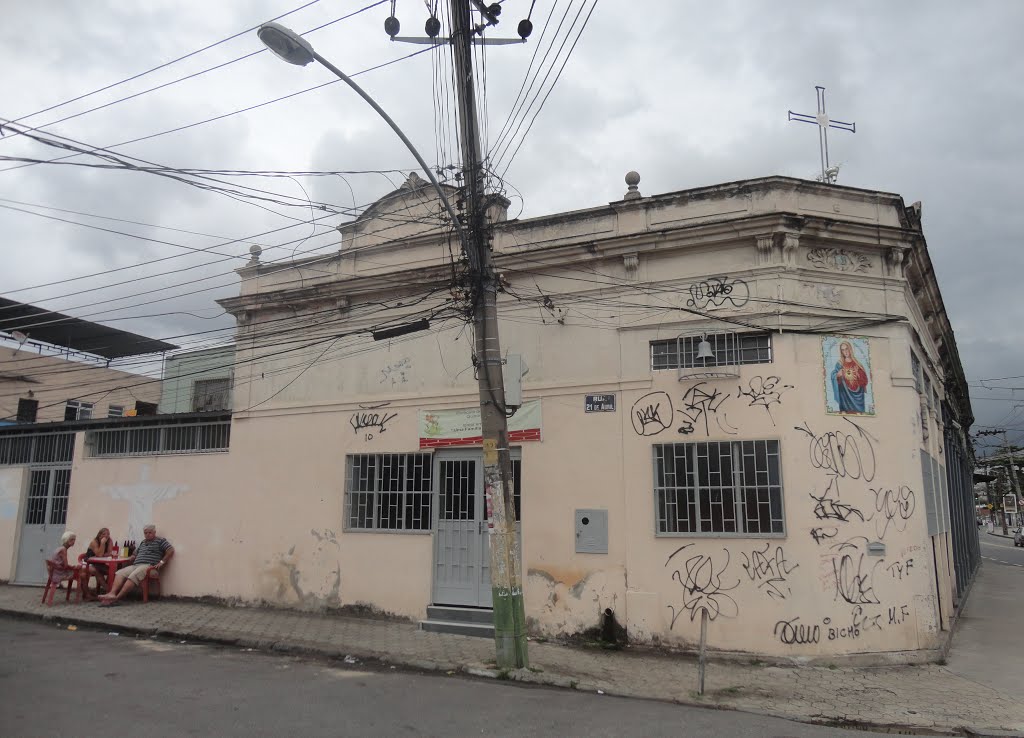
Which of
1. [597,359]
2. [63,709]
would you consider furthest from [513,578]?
[63,709]

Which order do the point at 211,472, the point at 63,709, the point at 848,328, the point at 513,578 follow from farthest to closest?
the point at 211,472, the point at 848,328, the point at 513,578, the point at 63,709

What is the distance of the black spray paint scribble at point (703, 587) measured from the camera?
9.09m

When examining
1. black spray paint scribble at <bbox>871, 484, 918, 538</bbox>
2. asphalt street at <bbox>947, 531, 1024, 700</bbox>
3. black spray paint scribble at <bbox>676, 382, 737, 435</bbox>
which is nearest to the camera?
asphalt street at <bbox>947, 531, 1024, 700</bbox>

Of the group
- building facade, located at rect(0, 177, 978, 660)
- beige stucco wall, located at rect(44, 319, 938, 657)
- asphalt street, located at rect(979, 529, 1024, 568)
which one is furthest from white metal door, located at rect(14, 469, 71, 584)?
asphalt street, located at rect(979, 529, 1024, 568)

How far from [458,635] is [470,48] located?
777 centimetres

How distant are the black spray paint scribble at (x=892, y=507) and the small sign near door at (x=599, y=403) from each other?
353 cm

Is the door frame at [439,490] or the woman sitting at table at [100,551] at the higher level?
the door frame at [439,490]

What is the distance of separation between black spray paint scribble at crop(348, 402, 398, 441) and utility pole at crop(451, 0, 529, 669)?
11.6ft

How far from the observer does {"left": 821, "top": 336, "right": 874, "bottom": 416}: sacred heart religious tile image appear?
9281 mm

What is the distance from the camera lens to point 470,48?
27.2 feet

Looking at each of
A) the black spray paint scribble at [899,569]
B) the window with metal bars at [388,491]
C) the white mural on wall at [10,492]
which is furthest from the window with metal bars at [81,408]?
the black spray paint scribble at [899,569]

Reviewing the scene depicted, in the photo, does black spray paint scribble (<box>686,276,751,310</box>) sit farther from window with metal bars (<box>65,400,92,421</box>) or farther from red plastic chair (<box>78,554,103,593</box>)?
window with metal bars (<box>65,400,92,421</box>)

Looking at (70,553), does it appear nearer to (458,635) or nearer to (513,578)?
(458,635)

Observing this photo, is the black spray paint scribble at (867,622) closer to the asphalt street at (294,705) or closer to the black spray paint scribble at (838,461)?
the black spray paint scribble at (838,461)
